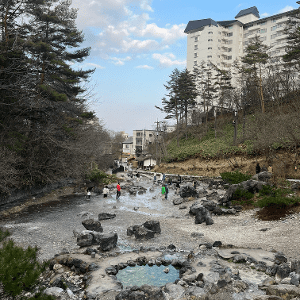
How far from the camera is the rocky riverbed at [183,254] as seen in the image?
7.29 m

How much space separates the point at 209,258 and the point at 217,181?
947 inches

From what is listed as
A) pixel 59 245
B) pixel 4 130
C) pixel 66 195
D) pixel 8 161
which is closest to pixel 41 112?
pixel 4 130

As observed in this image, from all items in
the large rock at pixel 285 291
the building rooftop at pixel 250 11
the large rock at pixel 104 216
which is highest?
the building rooftop at pixel 250 11

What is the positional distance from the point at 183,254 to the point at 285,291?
15.1 ft

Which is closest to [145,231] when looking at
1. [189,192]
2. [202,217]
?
[202,217]

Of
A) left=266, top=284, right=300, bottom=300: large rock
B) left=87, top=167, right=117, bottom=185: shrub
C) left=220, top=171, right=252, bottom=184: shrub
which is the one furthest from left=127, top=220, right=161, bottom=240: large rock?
left=87, top=167, right=117, bottom=185: shrub

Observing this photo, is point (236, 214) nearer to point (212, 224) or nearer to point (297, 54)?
point (212, 224)

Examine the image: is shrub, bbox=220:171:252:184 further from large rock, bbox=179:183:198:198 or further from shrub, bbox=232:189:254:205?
large rock, bbox=179:183:198:198

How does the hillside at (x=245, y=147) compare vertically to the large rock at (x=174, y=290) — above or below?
above

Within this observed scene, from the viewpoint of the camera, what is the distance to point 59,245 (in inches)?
459

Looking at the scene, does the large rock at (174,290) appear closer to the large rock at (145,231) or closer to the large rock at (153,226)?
the large rock at (145,231)

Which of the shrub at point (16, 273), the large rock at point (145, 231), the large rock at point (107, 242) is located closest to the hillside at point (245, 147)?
the large rock at point (145, 231)

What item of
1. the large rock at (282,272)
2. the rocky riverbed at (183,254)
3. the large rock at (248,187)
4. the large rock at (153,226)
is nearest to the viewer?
the rocky riverbed at (183,254)

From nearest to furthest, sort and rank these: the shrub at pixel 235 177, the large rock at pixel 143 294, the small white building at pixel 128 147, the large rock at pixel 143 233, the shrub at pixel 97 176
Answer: the large rock at pixel 143 294 < the large rock at pixel 143 233 < the shrub at pixel 235 177 < the shrub at pixel 97 176 < the small white building at pixel 128 147
